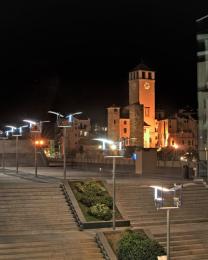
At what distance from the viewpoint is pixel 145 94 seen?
13238 cm

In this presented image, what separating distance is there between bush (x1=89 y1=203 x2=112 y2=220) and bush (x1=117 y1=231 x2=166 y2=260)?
266 inches

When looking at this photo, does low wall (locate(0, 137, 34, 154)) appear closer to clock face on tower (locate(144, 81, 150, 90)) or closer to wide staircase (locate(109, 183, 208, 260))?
wide staircase (locate(109, 183, 208, 260))

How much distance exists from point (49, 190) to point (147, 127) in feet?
328

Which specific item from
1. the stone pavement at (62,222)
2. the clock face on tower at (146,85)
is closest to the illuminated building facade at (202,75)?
the stone pavement at (62,222)

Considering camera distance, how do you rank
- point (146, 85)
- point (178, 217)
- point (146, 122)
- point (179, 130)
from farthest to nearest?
point (146, 85) → point (179, 130) → point (146, 122) → point (178, 217)

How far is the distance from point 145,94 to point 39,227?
107m

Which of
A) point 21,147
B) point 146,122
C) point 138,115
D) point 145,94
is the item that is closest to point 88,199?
point 21,147

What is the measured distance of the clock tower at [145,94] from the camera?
131275mm

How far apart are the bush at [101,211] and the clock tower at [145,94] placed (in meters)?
101

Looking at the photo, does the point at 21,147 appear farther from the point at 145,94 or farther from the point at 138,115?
the point at 145,94

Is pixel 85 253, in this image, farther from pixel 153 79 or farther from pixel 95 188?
pixel 153 79

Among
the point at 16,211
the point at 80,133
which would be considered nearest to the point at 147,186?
the point at 16,211

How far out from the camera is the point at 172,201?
62.8ft

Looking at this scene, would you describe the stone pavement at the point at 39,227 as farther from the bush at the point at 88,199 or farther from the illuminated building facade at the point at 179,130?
the illuminated building facade at the point at 179,130
